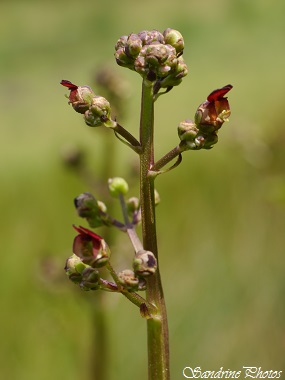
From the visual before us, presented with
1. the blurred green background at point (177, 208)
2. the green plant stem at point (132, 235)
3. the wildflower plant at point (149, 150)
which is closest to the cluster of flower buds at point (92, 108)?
the wildflower plant at point (149, 150)

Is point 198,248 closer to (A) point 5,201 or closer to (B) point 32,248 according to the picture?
(B) point 32,248

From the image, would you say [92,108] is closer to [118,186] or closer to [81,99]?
[81,99]

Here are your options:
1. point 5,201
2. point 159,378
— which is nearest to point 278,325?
point 159,378

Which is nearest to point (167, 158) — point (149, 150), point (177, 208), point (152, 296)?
point (149, 150)

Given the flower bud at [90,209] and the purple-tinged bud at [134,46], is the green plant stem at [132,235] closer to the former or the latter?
the flower bud at [90,209]

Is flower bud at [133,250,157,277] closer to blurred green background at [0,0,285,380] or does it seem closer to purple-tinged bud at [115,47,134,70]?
purple-tinged bud at [115,47,134,70]

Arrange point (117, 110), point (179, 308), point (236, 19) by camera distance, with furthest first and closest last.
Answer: point (236, 19) → point (179, 308) → point (117, 110)
